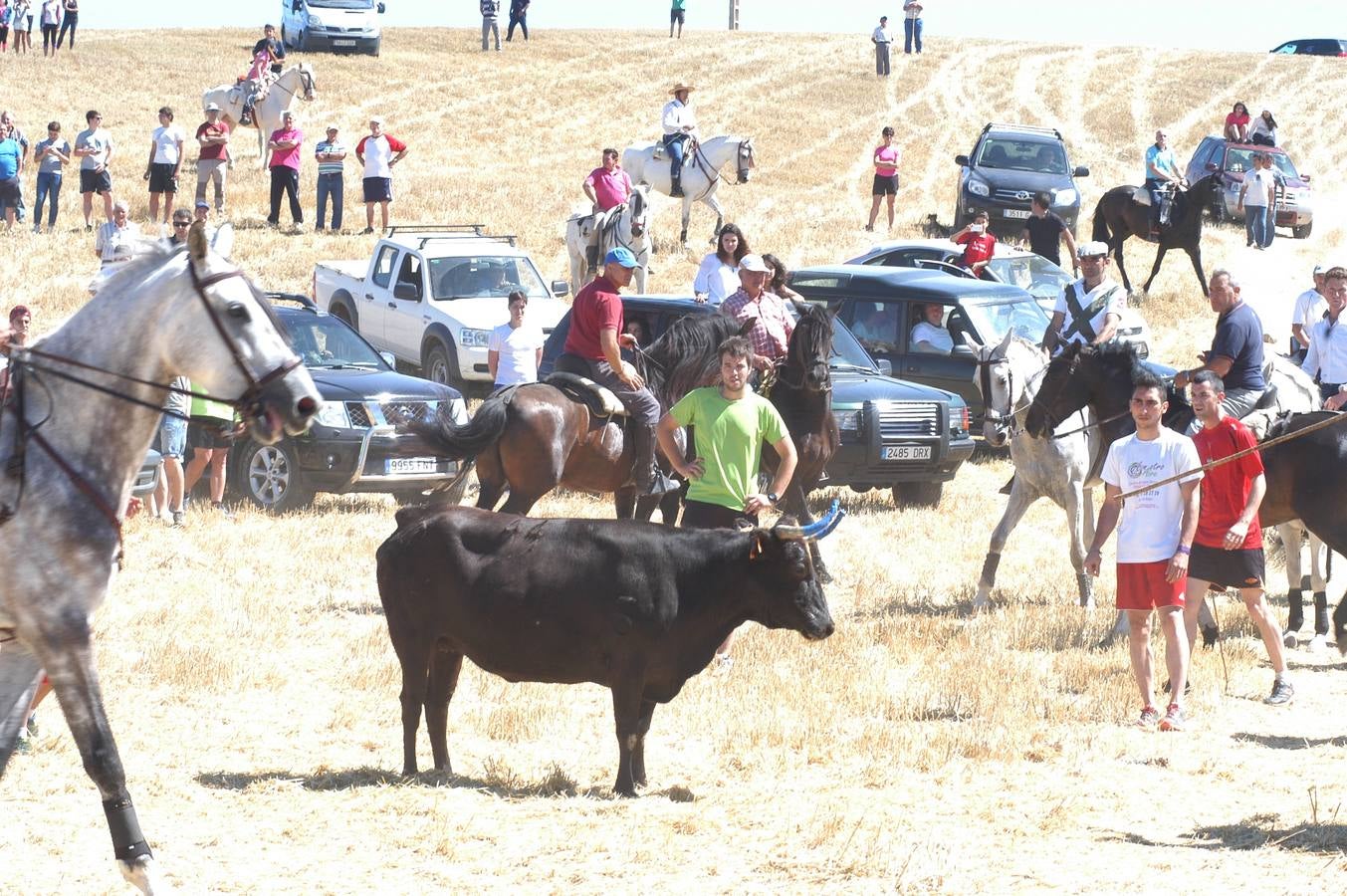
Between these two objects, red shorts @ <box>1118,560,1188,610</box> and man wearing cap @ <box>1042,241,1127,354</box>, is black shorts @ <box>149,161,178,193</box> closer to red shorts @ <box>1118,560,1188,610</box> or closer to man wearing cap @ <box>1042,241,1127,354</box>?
man wearing cap @ <box>1042,241,1127,354</box>

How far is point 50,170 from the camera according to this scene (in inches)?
1120

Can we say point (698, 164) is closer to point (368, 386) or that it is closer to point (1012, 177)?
point (1012, 177)

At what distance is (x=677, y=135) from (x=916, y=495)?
48.5ft

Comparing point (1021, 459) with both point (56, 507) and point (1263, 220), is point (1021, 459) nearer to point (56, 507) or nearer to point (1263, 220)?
point (56, 507)

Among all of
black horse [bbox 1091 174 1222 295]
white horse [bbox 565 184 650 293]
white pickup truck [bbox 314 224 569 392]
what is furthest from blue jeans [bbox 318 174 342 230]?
black horse [bbox 1091 174 1222 295]

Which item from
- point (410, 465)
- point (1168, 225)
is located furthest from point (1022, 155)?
point (410, 465)

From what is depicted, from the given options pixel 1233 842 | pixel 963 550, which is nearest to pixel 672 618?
pixel 1233 842

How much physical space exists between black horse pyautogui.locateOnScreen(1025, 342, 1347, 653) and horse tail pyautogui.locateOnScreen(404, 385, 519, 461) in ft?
12.7

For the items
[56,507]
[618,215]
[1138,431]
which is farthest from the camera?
[618,215]

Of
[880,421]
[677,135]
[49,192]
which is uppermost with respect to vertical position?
[677,135]

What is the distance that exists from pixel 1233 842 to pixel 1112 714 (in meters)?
2.35

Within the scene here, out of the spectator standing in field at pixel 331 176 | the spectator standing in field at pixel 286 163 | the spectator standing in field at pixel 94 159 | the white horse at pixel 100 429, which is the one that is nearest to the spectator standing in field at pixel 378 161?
the spectator standing in field at pixel 331 176

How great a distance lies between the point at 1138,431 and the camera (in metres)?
9.66

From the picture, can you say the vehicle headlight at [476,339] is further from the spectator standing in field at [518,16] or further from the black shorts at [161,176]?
the spectator standing in field at [518,16]
